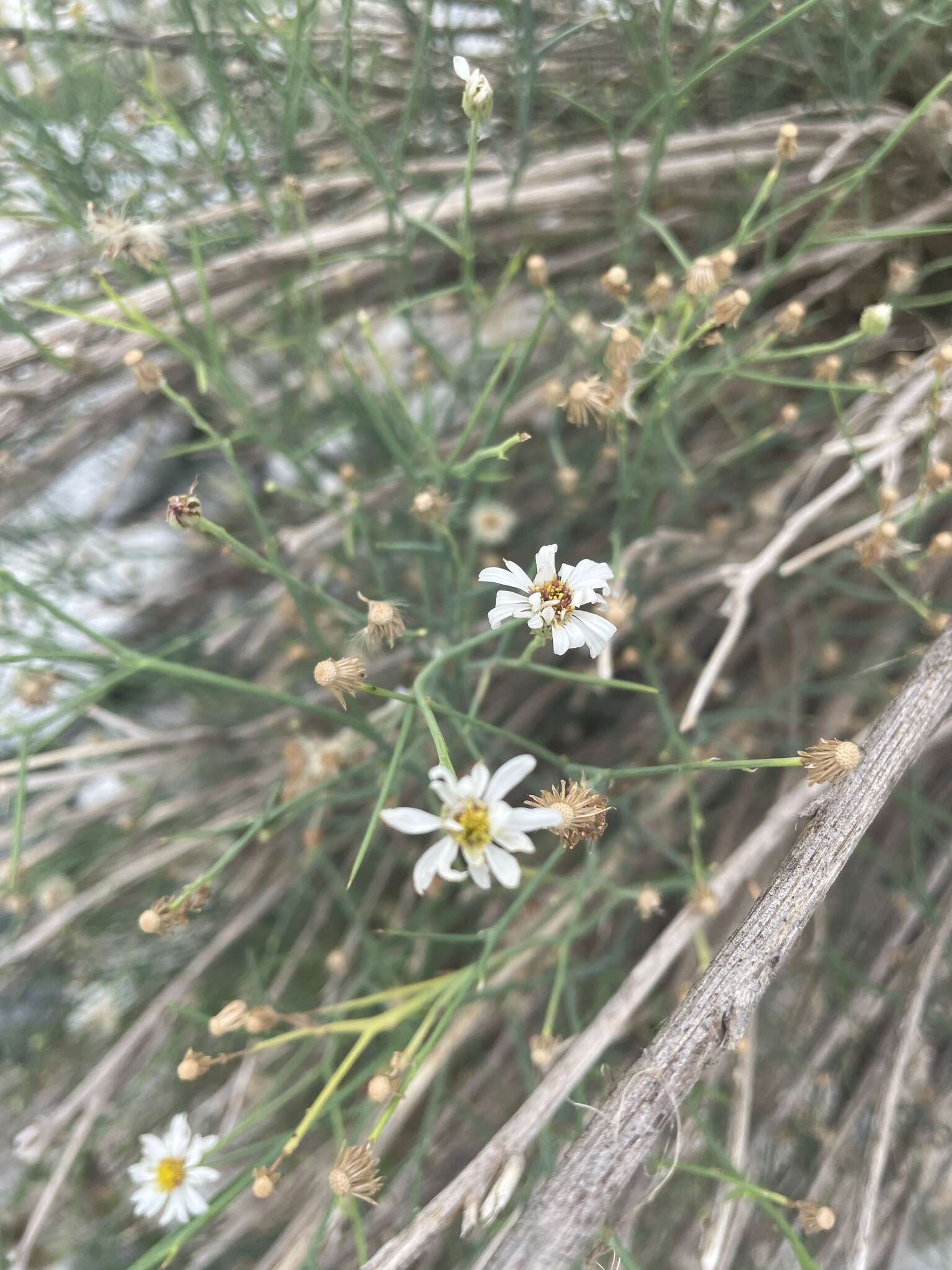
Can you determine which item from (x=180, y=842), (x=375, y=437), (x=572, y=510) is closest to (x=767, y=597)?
(x=572, y=510)

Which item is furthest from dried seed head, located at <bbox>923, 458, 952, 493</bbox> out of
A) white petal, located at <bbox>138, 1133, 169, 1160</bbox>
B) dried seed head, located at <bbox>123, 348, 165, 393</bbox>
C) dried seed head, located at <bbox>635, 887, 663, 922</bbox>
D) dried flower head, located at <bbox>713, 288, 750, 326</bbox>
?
white petal, located at <bbox>138, 1133, 169, 1160</bbox>

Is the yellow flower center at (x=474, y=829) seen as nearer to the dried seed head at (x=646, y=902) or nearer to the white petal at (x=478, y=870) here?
the white petal at (x=478, y=870)

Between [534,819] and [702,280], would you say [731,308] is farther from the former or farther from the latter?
[534,819]

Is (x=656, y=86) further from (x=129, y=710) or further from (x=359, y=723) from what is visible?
(x=129, y=710)

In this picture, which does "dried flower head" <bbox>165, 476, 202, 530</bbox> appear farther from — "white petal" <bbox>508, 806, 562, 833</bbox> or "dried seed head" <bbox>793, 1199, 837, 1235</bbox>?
"dried seed head" <bbox>793, 1199, 837, 1235</bbox>

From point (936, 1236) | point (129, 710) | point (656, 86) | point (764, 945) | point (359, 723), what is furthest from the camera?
point (129, 710)

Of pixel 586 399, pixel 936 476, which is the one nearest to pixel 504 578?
pixel 586 399

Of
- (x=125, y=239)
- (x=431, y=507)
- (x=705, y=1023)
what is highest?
(x=125, y=239)
